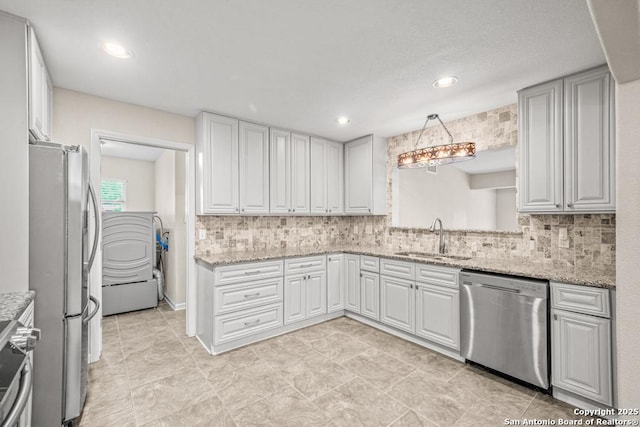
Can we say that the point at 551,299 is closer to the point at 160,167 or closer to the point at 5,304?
the point at 5,304

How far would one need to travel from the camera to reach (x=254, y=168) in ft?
11.4

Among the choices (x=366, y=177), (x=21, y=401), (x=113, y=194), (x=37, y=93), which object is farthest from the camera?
(x=113, y=194)

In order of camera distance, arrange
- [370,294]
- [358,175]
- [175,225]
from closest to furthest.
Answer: [370,294] → [358,175] → [175,225]

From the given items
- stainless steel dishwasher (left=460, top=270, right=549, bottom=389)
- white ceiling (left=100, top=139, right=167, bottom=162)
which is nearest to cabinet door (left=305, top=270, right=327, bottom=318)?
stainless steel dishwasher (left=460, top=270, right=549, bottom=389)

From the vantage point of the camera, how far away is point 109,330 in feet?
11.3

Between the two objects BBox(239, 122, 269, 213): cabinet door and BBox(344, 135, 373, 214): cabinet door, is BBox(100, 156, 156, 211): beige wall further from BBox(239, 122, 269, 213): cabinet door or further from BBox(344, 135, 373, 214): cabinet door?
BBox(344, 135, 373, 214): cabinet door

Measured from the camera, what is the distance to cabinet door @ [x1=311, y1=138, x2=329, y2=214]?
4043mm

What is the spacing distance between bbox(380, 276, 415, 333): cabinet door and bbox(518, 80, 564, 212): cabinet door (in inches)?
53.3

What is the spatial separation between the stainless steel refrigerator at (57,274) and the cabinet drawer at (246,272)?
1.15 metres

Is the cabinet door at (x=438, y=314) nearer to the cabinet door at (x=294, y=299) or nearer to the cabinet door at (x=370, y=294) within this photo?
the cabinet door at (x=370, y=294)

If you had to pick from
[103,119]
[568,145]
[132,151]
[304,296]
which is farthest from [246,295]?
[132,151]

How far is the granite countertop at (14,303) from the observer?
1245 mm

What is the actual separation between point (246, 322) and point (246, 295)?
279 mm

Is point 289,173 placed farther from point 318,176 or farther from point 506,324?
point 506,324
